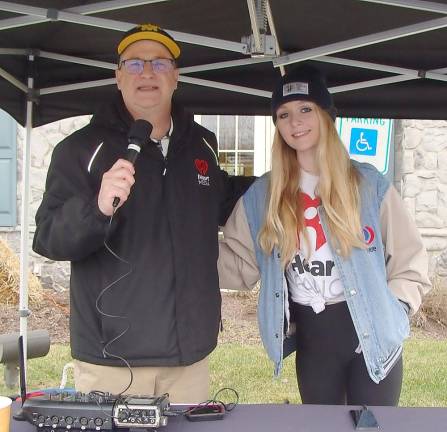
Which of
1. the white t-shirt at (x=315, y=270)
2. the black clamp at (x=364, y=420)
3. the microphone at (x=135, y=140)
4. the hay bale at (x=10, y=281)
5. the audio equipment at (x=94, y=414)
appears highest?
the microphone at (x=135, y=140)

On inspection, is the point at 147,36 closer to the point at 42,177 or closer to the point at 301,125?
the point at 301,125

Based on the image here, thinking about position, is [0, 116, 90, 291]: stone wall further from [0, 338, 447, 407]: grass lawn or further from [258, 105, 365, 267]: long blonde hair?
[258, 105, 365, 267]: long blonde hair

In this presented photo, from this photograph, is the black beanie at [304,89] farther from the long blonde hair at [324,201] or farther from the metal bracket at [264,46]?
the metal bracket at [264,46]

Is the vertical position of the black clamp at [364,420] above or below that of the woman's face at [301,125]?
below

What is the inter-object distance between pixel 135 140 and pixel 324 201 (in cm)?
81

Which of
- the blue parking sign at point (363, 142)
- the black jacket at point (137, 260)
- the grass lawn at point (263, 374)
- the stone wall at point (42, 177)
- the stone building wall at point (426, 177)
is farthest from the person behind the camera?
the stone wall at point (42, 177)

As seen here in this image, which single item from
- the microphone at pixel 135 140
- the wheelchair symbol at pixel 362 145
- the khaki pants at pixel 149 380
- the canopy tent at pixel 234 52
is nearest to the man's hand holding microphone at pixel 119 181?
the microphone at pixel 135 140

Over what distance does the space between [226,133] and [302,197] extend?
5.31m

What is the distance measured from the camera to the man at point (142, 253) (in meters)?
2.22

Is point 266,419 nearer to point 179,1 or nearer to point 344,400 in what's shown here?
point 344,400

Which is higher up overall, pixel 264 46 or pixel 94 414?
pixel 264 46

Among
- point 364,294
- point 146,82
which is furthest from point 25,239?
point 364,294

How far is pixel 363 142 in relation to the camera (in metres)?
6.53

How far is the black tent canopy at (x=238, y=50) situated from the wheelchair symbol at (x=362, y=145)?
2.74 m
